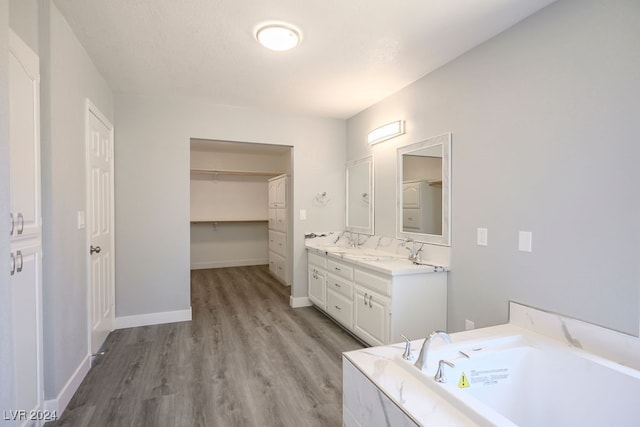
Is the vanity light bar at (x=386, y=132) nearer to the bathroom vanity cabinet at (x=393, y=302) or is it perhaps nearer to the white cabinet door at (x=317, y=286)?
the bathroom vanity cabinet at (x=393, y=302)

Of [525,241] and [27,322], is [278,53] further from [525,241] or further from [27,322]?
[27,322]

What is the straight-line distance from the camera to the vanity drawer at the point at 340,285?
122 inches

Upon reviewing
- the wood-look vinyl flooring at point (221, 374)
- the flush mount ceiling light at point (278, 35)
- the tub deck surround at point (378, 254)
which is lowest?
the wood-look vinyl flooring at point (221, 374)

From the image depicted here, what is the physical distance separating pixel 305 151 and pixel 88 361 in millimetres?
2958

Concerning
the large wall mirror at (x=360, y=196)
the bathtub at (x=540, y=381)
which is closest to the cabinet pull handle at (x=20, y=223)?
the bathtub at (x=540, y=381)

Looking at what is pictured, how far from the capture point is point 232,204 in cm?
673

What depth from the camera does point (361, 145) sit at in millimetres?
3902

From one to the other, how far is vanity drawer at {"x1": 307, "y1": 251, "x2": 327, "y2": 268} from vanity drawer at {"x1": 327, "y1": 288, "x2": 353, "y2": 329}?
0.31 metres

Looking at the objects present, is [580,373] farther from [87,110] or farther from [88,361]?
[87,110]

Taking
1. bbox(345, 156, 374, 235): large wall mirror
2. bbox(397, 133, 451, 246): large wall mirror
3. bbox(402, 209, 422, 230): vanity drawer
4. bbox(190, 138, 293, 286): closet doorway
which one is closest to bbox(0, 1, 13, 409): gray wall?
bbox(397, 133, 451, 246): large wall mirror

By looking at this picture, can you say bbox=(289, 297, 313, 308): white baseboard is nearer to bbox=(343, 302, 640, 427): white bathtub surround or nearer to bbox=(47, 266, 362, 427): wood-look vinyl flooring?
bbox=(47, 266, 362, 427): wood-look vinyl flooring

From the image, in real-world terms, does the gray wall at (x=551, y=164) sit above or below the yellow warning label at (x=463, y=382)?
above

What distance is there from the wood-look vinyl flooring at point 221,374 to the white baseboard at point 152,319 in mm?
83

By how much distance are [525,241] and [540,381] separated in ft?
2.57
